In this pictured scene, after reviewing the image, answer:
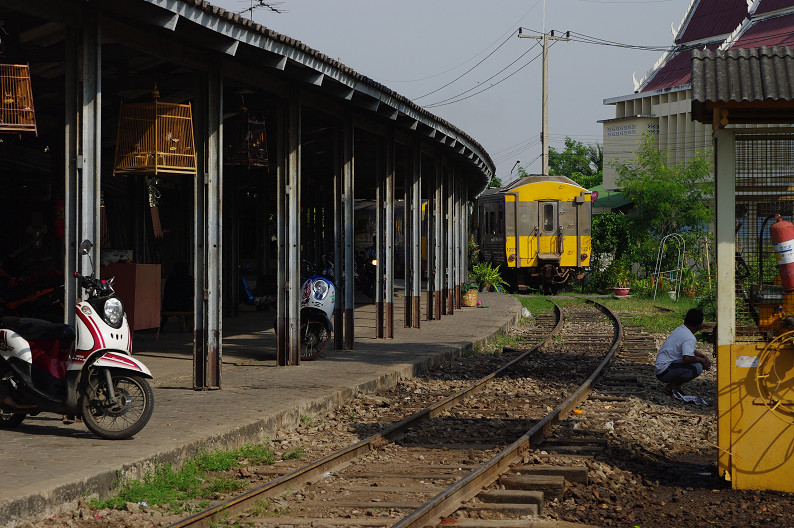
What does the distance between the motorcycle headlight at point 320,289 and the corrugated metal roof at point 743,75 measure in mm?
7427

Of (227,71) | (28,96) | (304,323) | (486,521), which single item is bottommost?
(486,521)

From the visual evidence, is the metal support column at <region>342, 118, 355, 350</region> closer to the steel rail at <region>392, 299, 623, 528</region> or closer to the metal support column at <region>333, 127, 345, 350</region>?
the metal support column at <region>333, 127, 345, 350</region>

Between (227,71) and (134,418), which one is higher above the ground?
(227,71)

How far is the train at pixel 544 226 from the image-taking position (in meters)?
31.1

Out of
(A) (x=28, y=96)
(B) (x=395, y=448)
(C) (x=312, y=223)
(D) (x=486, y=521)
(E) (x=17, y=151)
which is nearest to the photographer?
(D) (x=486, y=521)

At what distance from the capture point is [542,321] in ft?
75.2

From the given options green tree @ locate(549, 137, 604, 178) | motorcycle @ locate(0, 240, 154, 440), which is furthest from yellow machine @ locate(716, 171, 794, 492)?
green tree @ locate(549, 137, 604, 178)

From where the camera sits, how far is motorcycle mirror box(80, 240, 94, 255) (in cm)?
785

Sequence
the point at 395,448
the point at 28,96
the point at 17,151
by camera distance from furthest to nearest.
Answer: the point at 17,151 → the point at 395,448 → the point at 28,96

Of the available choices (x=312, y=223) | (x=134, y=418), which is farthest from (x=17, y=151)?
(x=312, y=223)

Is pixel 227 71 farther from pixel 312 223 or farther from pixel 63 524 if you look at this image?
pixel 312 223

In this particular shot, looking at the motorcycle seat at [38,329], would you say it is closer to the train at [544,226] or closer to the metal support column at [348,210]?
the metal support column at [348,210]

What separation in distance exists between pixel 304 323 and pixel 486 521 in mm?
7697

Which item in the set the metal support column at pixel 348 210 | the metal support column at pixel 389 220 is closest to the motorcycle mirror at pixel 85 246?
the metal support column at pixel 348 210
